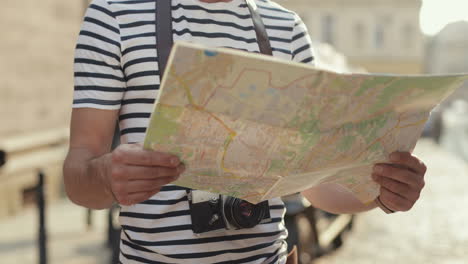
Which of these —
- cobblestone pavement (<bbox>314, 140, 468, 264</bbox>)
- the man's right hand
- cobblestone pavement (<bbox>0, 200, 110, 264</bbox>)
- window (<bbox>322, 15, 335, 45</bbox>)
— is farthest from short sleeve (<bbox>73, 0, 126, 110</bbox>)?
window (<bbox>322, 15, 335, 45</bbox>)

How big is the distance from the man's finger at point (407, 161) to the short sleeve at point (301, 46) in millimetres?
441

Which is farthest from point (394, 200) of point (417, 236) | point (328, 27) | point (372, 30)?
point (372, 30)

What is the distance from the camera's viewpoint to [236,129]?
3.18 ft

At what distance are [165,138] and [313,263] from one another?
501 cm

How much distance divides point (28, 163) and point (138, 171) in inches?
276

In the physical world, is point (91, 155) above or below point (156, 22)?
below

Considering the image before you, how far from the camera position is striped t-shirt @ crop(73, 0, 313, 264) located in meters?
1.23

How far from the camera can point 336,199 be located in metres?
1.53

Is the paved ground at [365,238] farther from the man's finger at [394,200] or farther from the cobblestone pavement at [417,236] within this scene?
the man's finger at [394,200]

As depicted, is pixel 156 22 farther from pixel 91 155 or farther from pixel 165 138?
pixel 165 138

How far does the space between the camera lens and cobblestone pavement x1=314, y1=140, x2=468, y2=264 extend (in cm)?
469

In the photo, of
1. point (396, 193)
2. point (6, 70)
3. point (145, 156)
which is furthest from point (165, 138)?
point (6, 70)

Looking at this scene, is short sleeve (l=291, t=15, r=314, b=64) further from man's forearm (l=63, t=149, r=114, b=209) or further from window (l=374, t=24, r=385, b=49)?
window (l=374, t=24, r=385, b=49)

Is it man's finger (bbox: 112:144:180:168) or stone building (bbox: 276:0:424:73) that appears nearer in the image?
man's finger (bbox: 112:144:180:168)
